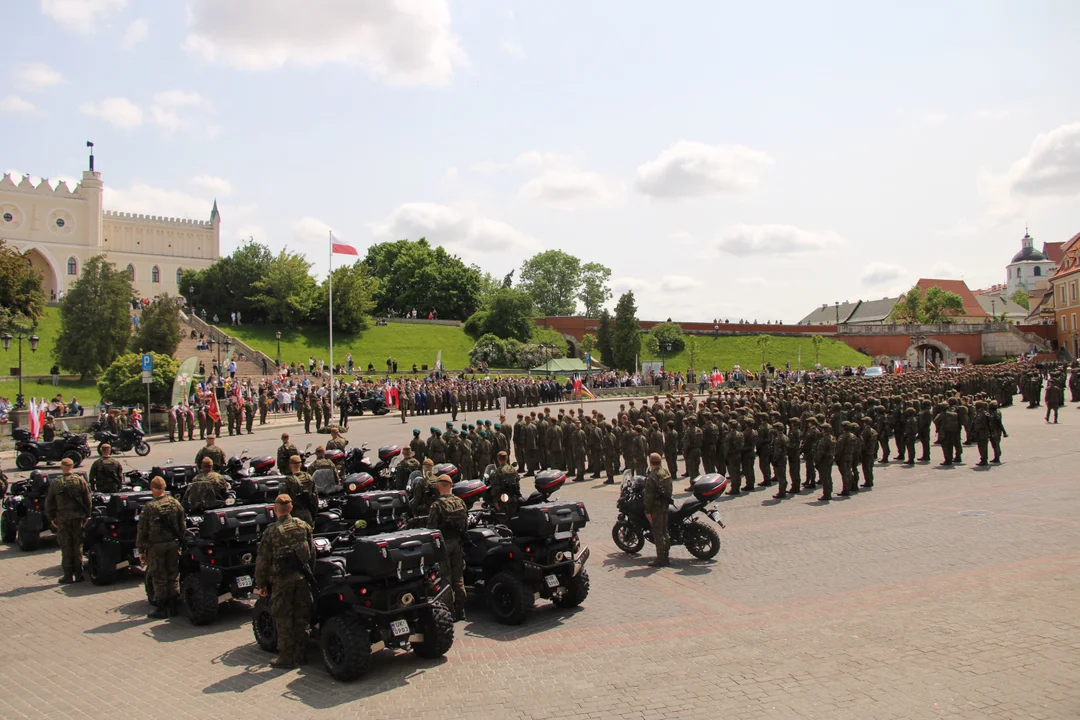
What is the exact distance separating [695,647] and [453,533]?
109 inches

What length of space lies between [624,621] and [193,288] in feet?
239

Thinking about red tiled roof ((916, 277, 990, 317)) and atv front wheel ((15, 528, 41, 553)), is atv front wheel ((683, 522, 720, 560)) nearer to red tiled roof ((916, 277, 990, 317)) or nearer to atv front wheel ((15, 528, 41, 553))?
atv front wheel ((15, 528, 41, 553))

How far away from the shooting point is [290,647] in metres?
7.57

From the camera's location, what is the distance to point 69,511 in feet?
35.7

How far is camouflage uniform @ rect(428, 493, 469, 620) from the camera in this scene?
8742 millimetres

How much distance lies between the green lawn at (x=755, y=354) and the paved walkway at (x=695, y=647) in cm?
5698

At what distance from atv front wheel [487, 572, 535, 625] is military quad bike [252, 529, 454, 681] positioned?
110cm

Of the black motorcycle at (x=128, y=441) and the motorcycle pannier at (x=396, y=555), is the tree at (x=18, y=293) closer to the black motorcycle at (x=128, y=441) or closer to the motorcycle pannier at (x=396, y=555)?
the black motorcycle at (x=128, y=441)

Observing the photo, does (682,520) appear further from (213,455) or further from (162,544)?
(213,455)

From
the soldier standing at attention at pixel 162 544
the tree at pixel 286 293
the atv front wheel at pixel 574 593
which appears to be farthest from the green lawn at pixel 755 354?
the soldier standing at attention at pixel 162 544

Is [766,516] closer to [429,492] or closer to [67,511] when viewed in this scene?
[429,492]

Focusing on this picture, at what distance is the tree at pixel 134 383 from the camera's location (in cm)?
Result: 3097

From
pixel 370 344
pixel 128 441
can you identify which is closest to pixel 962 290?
pixel 370 344

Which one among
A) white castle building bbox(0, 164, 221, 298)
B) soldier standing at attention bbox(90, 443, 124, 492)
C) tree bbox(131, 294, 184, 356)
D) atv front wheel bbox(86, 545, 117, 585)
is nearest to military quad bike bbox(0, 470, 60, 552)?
soldier standing at attention bbox(90, 443, 124, 492)
